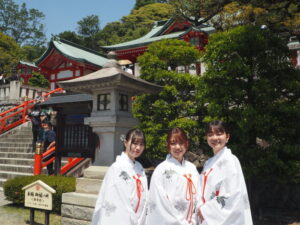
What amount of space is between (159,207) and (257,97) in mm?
4270

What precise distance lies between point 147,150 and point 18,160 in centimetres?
610

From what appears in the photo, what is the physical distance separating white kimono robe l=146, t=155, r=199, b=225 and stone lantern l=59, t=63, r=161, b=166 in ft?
7.42

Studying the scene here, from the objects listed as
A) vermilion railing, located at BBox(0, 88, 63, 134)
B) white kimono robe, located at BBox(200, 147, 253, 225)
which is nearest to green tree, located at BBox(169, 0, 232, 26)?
white kimono robe, located at BBox(200, 147, 253, 225)

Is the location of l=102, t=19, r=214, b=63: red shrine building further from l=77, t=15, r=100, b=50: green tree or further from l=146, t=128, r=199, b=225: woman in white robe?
l=77, t=15, r=100, b=50: green tree

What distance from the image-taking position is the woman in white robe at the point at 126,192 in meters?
3.27

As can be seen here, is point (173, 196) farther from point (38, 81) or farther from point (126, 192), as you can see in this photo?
point (38, 81)

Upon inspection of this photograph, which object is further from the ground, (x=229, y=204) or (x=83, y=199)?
(x=229, y=204)

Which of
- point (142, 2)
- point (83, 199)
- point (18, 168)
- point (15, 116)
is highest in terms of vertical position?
point (142, 2)

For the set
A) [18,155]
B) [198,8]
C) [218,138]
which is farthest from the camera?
[18,155]

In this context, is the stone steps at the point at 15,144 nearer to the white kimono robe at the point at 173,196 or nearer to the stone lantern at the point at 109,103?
the stone lantern at the point at 109,103

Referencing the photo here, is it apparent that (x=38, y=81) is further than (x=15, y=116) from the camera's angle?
Yes

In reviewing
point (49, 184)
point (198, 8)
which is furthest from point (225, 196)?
point (198, 8)

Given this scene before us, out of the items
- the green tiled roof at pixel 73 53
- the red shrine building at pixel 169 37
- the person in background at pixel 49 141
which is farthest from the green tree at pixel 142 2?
the person in background at pixel 49 141

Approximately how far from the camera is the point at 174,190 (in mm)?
3156
